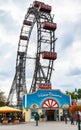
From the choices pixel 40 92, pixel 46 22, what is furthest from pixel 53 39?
pixel 40 92

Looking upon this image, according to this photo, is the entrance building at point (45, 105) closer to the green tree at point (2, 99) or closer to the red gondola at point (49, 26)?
the red gondola at point (49, 26)

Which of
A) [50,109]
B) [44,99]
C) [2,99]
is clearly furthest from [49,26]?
[2,99]

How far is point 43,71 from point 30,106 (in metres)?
11.2

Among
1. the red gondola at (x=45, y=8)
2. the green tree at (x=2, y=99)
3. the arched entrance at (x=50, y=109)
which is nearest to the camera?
the arched entrance at (x=50, y=109)

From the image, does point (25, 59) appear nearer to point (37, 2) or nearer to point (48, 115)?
point (37, 2)

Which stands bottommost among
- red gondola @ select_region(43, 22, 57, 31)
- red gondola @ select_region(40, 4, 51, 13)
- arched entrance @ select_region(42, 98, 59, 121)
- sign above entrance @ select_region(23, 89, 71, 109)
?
arched entrance @ select_region(42, 98, 59, 121)

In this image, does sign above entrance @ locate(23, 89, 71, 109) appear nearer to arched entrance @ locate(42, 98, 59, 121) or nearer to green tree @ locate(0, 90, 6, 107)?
arched entrance @ locate(42, 98, 59, 121)

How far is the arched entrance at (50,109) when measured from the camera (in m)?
50.9

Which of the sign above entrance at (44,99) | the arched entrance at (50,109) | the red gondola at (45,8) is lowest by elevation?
the arched entrance at (50,109)

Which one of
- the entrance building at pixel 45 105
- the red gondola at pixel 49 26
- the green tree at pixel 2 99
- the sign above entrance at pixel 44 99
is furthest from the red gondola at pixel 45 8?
the green tree at pixel 2 99

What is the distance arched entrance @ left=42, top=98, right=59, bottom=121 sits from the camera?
167 ft

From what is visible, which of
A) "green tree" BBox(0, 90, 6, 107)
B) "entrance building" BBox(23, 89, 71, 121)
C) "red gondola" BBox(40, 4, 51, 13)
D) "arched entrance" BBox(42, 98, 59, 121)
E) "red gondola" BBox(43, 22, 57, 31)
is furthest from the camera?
"green tree" BBox(0, 90, 6, 107)

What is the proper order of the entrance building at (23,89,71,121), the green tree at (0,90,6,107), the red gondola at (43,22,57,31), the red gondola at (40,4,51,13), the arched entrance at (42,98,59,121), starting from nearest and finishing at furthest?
the entrance building at (23,89,71,121) → the arched entrance at (42,98,59,121) → the red gondola at (43,22,57,31) → the red gondola at (40,4,51,13) → the green tree at (0,90,6,107)

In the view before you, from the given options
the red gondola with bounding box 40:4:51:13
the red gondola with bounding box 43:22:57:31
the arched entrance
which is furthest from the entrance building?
the red gondola with bounding box 40:4:51:13
